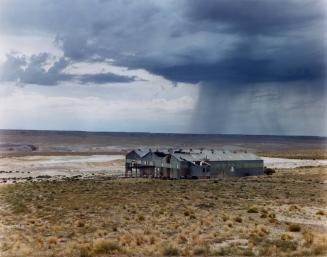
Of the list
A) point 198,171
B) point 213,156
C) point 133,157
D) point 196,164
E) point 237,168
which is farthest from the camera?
point 133,157

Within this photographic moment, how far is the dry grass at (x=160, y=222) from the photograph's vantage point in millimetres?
17594

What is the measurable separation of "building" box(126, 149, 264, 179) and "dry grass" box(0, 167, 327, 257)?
54.6ft

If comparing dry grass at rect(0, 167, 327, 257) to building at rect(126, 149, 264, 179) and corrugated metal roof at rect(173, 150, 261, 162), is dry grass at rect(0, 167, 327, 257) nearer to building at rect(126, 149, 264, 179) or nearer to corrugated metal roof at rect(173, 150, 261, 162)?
building at rect(126, 149, 264, 179)

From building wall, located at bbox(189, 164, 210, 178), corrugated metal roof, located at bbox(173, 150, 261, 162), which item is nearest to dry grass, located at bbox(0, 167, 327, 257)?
building wall, located at bbox(189, 164, 210, 178)

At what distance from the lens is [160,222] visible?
82.3 feet

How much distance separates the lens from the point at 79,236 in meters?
21.1

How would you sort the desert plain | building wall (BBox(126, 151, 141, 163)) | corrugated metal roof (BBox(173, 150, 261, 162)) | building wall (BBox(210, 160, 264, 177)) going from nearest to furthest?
the desert plain < corrugated metal roof (BBox(173, 150, 261, 162)) < building wall (BBox(210, 160, 264, 177)) < building wall (BBox(126, 151, 141, 163))

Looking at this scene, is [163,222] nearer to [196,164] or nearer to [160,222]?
[160,222]

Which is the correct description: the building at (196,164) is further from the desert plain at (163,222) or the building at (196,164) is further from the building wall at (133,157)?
the desert plain at (163,222)

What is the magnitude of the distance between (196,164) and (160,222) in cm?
3734

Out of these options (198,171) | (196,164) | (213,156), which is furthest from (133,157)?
(213,156)

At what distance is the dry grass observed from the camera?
17594 mm

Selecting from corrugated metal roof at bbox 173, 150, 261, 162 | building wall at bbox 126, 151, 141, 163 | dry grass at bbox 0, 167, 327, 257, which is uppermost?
corrugated metal roof at bbox 173, 150, 261, 162

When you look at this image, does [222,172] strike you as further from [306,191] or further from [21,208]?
[21,208]
